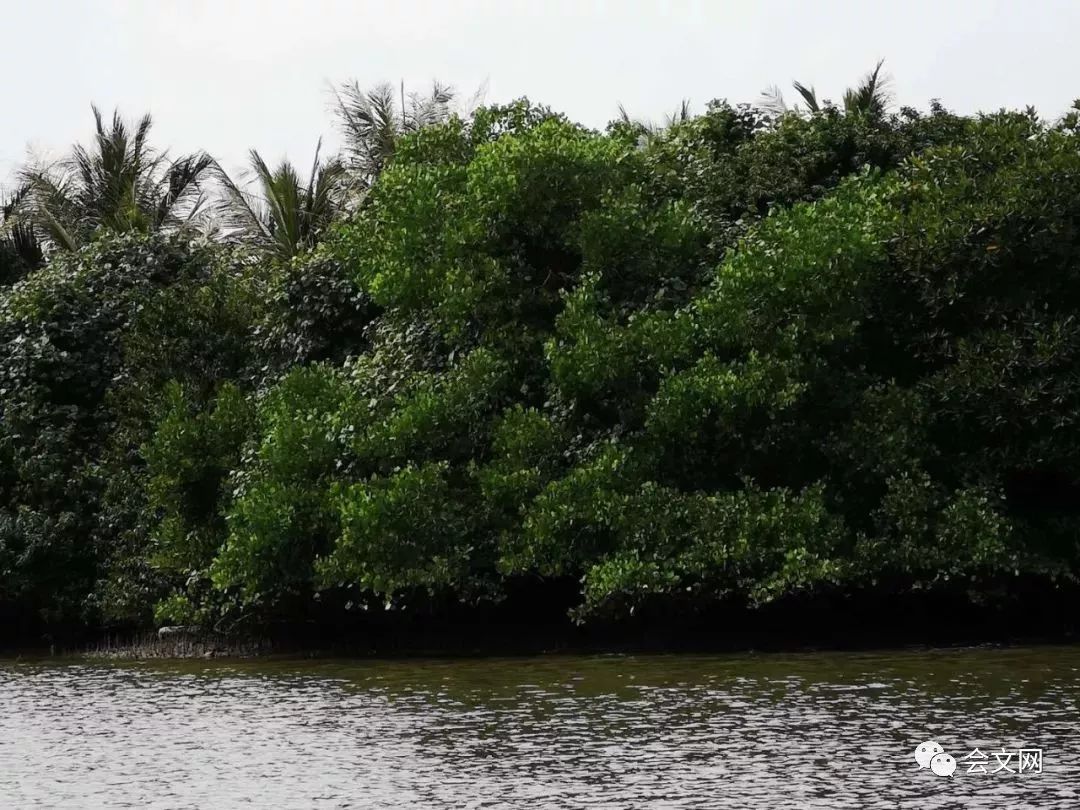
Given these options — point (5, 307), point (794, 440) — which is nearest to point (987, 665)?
point (794, 440)

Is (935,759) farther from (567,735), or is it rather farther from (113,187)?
(113,187)

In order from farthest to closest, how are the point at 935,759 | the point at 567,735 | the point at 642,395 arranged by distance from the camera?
the point at 642,395
the point at 567,735
the point at 935,759

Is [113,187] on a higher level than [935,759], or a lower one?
higher

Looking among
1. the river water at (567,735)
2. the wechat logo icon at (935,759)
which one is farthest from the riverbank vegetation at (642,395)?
the wechat logo icon at (935,759)

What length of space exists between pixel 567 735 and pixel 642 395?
7696mm

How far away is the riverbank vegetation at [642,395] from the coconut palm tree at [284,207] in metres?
8.47

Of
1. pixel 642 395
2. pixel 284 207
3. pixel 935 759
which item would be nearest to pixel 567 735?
pixel 935 759

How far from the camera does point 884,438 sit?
18797 mm

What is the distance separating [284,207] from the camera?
31391 millimetres

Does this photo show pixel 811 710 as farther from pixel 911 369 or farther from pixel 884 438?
pixel 911 369

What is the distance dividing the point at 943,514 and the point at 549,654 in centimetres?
520

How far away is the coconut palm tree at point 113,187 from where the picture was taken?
109 ft

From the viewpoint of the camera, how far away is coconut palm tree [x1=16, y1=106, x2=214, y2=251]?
109 ft

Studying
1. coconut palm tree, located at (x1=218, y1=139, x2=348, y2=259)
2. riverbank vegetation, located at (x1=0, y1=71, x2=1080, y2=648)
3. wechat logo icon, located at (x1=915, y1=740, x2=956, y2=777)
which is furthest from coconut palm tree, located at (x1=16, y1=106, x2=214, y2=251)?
wechat logo icon, located at (x1=915, y1=740, x2=956, y2=777)
